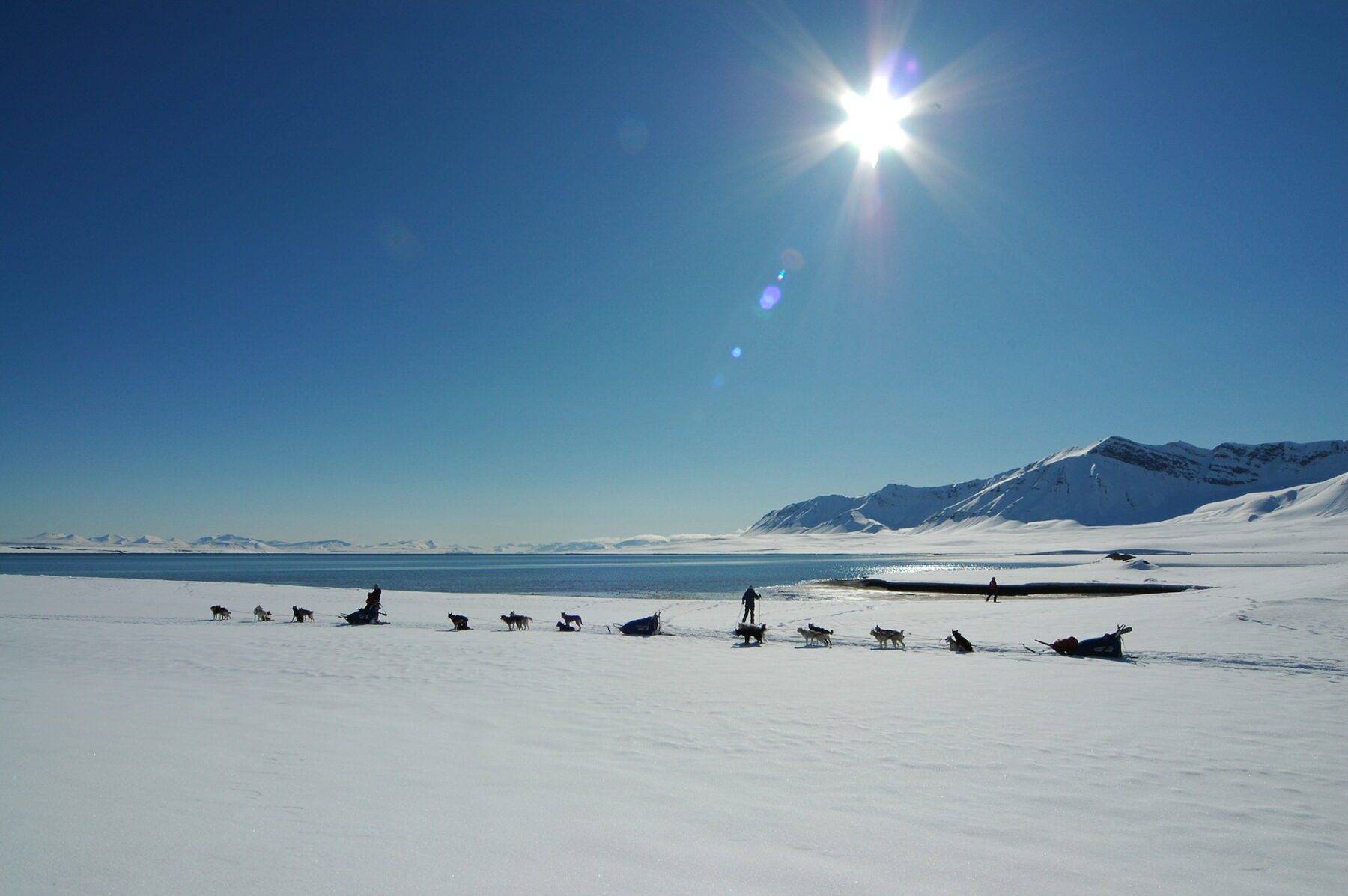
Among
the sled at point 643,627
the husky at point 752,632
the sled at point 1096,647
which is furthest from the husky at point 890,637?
the sled at point 643,627

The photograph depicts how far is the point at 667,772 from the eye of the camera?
7570mm

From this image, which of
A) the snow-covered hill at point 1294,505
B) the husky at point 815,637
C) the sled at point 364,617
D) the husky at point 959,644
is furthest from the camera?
the snow-covered hill at point 1294,505

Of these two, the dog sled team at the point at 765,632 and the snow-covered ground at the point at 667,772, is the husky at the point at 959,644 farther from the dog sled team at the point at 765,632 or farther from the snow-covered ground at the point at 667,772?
the snow-covered ground at the point at 667,772

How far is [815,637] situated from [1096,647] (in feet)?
24.0

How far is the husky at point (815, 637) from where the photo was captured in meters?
20.7

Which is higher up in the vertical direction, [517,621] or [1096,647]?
[517,621]

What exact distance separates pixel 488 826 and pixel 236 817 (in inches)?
82.3

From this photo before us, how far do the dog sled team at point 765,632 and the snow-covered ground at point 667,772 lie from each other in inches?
40.0

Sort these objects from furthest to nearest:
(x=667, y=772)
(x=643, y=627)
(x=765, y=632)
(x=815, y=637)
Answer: (x=643, y=627) < (x=765, y=632) < (x=815, y=637) < (x=667, y=772)

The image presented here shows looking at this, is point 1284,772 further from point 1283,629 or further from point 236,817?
point 1283,629

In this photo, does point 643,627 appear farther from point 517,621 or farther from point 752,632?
point 517,621

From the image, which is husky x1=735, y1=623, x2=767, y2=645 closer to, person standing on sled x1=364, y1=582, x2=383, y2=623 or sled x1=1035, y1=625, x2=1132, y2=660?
sled x1=1035, y1=625, x2=1132, y2=660

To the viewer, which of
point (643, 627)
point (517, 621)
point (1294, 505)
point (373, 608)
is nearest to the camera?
point (643, 627)

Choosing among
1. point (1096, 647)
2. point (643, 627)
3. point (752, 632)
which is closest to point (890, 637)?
point (752, 632)
